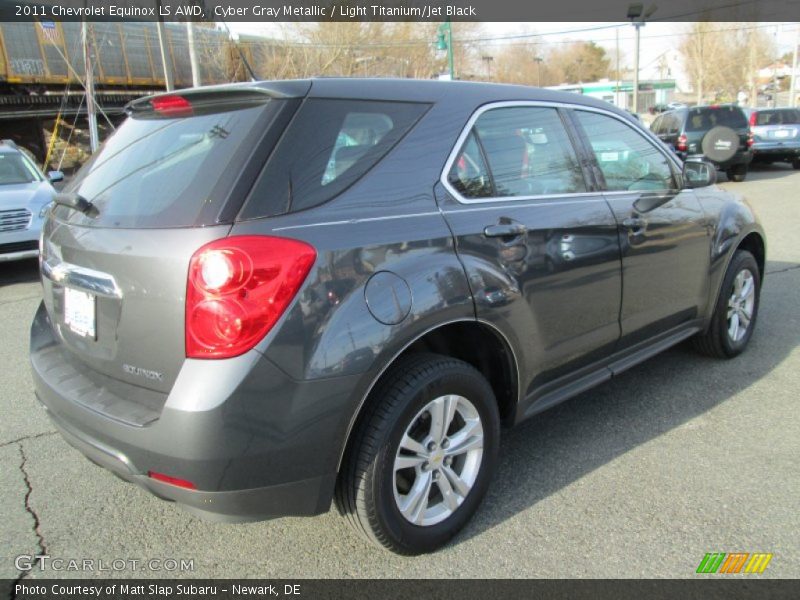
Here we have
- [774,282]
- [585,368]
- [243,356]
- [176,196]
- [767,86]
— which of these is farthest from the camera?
[767,86]

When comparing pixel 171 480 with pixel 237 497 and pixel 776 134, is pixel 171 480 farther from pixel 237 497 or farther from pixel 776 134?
Result: pixel 776 134

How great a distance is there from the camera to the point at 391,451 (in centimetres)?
228

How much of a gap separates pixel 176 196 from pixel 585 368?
2081 mm

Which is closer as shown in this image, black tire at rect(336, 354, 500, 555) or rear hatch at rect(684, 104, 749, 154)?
black tire at rect(336, 354, 500, 555)

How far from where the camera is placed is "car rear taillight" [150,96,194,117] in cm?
251

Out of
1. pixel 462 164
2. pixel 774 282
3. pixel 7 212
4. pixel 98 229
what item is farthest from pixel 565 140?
pixel 7 212

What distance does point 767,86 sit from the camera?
80.1 metres

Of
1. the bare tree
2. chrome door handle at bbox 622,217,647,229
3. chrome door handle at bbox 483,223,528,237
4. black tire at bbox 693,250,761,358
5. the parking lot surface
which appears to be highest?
the bare tree

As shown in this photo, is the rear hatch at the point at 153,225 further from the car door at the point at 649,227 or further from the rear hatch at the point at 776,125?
the rear hatch at the point at 776,125

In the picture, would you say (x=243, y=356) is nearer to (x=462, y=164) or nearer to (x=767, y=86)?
(x=462, y=164)

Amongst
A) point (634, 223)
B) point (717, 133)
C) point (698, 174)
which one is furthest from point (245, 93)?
point (717, 133)

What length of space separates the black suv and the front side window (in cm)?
1242

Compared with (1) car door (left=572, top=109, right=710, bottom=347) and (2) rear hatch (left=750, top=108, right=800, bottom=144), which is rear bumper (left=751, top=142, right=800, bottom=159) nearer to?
(2) rear hatch (left=750, top=108, right=800, bottom=144)

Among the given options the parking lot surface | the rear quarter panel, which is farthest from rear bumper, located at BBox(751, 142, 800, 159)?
the parking lot surface
